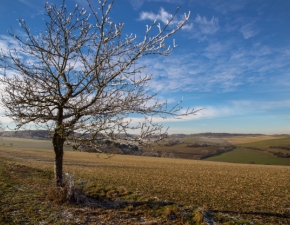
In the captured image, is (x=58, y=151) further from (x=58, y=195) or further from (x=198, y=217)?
(x=198, y=217)

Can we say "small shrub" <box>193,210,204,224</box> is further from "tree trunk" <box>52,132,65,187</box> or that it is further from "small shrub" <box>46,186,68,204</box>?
"tree trunk" <box>52,132,65,187</box>

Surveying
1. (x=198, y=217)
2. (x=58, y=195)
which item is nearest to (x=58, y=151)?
(x=58, y=195)

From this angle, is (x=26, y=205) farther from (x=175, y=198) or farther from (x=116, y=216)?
(x=175, y=198)

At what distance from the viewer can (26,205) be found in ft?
24.8

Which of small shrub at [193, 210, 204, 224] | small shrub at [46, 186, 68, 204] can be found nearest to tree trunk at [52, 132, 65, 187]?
small shrub at [46, 186, 68, 204]

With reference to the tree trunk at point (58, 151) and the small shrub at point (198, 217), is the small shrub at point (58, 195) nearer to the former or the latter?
the tree trunk at point (58, 151)

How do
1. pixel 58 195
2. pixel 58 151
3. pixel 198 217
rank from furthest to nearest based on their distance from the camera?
pixel 58 151 < pixel 58 195 < pixel 198 217

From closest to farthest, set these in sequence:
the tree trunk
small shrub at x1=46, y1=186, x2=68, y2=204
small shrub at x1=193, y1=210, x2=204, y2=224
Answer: small shrub at x1=193, y1=210, x2=204, y2=224 < small shrub at x1=46, y1=186, x2=68, y2=204 < the tree trunk

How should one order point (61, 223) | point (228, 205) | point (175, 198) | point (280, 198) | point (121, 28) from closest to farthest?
point (61, 223)
point (121, 28)
point (228, 205)
point (175, 198)
point (280, 198)

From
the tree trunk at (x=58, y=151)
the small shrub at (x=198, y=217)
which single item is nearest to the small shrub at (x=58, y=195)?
the tree trunk at (x=58, y=151)

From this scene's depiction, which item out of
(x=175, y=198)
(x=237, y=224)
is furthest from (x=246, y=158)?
(x=237, y=224)

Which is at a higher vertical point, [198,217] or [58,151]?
[58,151]

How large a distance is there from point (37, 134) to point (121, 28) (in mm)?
5445

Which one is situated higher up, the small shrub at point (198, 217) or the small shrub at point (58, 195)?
the small shrub at point (58, 195)
